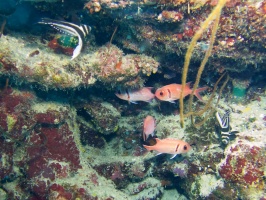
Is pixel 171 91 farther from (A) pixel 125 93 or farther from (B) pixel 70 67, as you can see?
(B) pixel 70 67

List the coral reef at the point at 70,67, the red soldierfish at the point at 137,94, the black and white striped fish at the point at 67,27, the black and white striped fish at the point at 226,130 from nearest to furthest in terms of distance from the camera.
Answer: the black and white striped fish at the point at 67,27 < the coral reef at the point at 70,67 < the black and white striped fish at the point at 226,130 < the red soldierfish at the point at 137,94

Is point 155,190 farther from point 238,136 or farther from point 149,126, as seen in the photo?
point 238,136

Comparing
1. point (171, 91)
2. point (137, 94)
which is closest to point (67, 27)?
point (137, 94)

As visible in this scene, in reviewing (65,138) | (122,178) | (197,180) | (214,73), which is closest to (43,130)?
(65,138)

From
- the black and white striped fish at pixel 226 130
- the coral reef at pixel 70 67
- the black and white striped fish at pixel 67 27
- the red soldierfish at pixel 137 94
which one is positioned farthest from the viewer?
the red soldierfish at pixel 137 94

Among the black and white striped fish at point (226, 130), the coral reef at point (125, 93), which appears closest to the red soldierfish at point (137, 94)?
the coral reef at point (125, 93)

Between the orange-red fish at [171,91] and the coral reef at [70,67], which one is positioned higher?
the coral reef at [70,67]

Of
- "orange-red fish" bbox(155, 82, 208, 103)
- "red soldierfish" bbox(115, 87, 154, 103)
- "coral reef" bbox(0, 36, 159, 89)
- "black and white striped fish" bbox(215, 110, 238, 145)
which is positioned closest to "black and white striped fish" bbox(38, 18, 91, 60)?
"coral reef" bbox(0, 36, 159, 89)

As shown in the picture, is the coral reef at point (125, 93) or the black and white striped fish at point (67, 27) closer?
the black and white striped fish at point (67, 27)

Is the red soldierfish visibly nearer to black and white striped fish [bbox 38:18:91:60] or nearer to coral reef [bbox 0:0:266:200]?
coral reef [bbox 0:0:266:200]

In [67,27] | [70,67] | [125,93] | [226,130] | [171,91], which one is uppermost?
[67,27]

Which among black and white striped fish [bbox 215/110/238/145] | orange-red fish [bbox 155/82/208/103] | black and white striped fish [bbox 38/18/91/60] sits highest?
black and white striped fish [bbox 38/18/91/60]

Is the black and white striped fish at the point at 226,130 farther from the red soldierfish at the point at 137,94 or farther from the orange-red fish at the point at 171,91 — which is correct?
the red soldierfish at the point at 137,94

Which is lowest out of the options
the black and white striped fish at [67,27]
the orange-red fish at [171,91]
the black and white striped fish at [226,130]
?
the black and white striped fish at [226,130]
